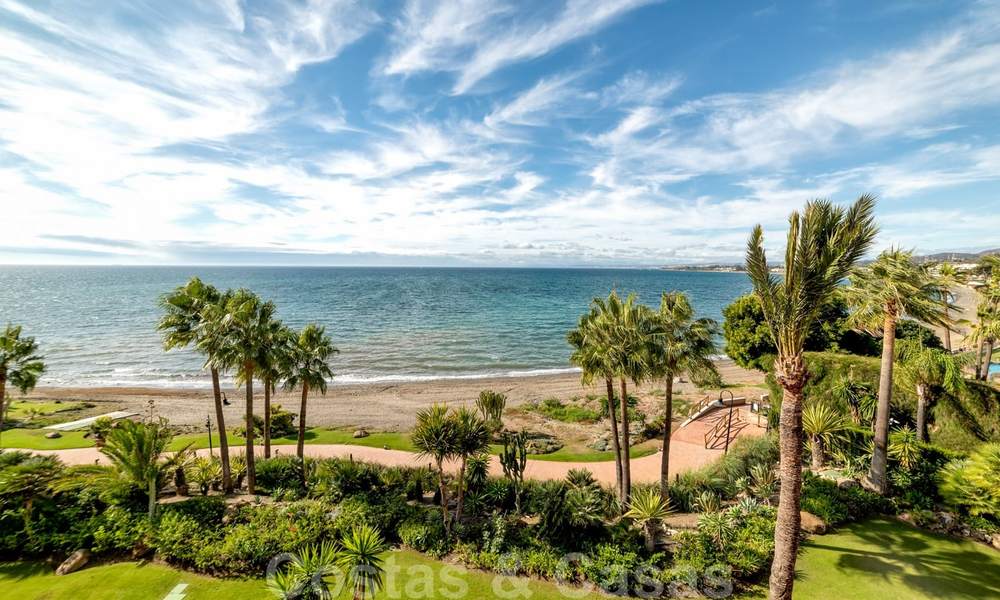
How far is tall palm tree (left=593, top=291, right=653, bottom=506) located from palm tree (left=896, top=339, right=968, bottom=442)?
11705 mm

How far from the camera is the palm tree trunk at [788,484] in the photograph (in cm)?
903

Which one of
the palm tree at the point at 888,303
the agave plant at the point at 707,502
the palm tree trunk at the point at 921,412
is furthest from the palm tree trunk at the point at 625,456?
the palm tree trunk at the point at 921,412

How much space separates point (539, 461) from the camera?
2352 cm

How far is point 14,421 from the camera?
28391mm

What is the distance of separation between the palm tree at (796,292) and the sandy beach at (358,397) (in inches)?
976

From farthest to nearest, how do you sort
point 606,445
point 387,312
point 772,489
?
point 387,312 < point 606,445 < point 772,489

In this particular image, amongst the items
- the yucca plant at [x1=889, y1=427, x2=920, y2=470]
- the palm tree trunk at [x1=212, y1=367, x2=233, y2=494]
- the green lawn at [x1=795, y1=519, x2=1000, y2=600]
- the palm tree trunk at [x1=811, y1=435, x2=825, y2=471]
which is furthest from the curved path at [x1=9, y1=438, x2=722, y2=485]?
the green lawn at [x1=795, y1=519, x2=1000, y2=600]

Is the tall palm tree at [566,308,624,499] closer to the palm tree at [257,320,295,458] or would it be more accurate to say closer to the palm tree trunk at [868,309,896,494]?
the palm tree trunk at [868,309,896,494]

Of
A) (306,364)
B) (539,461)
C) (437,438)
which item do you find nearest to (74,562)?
(306,364)

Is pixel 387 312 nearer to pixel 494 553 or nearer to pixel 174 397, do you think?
pixel 174 397

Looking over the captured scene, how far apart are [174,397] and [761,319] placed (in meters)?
53.3

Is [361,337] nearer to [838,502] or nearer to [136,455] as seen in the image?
[136,455]

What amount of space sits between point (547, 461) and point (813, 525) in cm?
1286

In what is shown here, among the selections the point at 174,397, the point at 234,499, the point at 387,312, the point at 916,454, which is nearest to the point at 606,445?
the point at 916,454
